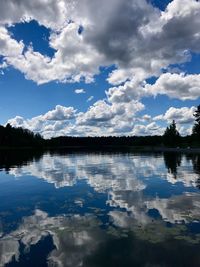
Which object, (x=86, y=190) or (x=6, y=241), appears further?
(x=86, y=190)

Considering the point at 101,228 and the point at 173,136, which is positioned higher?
the point at 173,136

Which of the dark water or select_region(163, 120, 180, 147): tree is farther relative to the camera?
select_region(163, 120, 180, 147): tree

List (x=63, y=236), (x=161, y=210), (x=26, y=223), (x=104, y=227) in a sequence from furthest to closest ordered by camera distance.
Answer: (x=161, y=210) → (x=26, y=223) → (x=104, y=227) → (x=63, y=236)

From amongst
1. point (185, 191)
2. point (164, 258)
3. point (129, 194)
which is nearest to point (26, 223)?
point (164, 258)

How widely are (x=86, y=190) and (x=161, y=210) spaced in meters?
9.73

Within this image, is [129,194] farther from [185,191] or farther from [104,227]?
[104,227]

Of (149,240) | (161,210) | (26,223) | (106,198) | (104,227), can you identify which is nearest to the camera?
(149,240)

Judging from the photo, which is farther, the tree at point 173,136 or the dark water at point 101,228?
the tree at point 173,136

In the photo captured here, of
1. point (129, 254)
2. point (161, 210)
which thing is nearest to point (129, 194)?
point (161, 210)

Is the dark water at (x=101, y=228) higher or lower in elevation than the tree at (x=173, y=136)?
lower

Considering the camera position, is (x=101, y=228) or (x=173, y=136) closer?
(x=101, y=228)

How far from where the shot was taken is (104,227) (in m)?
15.2

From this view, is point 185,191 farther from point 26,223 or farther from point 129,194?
point 26,223

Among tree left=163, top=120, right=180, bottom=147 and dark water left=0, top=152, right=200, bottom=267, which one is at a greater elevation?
tree left=163, top=120, right=180, bottom=147
